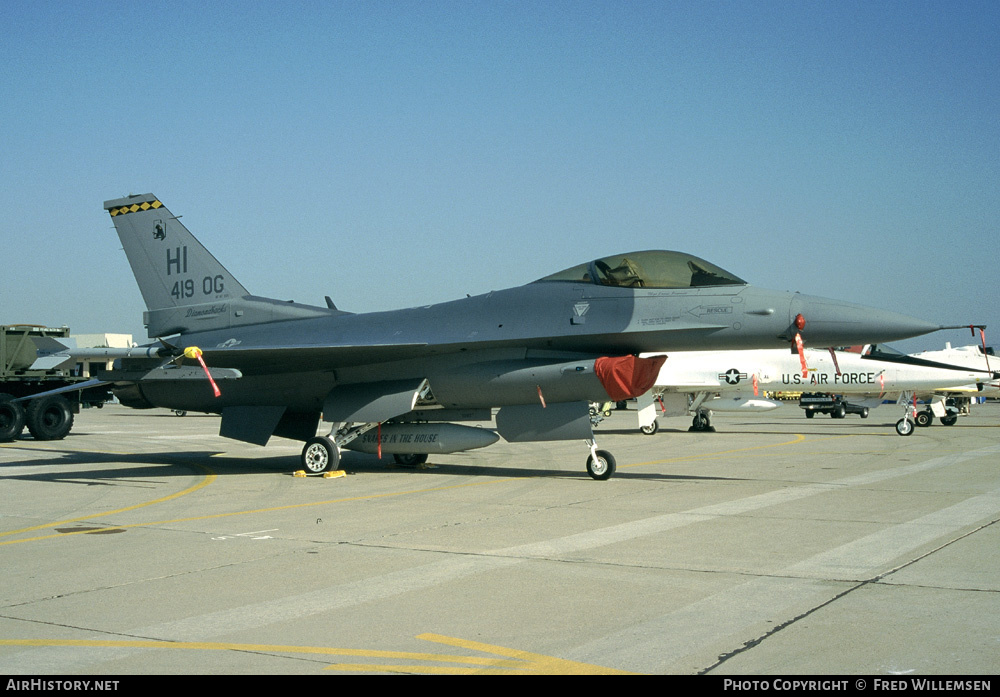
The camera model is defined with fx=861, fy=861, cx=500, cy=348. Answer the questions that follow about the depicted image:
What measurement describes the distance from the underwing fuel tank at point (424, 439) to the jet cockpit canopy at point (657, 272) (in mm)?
3170

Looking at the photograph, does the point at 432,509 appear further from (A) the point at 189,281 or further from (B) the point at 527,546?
(A) the point at 189,281

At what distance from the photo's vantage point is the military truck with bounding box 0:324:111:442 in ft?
74.5

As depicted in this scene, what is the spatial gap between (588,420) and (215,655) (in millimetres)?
8293

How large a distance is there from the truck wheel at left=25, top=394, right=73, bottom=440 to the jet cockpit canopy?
17.4 metres

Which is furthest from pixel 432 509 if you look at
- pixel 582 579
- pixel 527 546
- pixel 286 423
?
pixel 286 423

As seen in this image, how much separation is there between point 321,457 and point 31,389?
13895mm

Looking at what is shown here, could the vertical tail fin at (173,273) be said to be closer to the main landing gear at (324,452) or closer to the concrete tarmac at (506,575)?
the main landing gear at (324,452)

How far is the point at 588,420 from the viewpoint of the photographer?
12211 millimetres

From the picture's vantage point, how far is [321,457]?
1391 cm

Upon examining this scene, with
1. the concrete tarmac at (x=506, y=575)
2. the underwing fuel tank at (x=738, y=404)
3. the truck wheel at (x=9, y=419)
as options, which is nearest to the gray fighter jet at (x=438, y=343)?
the concrete tarmac at (x=506, y=575)

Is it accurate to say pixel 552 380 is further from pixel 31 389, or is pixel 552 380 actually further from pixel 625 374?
pixel 31 389

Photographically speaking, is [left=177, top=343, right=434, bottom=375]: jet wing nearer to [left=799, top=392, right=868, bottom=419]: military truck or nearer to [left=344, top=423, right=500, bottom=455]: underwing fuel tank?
[left=344, top=423, right=500, bottom=455]: underwing fuel tank

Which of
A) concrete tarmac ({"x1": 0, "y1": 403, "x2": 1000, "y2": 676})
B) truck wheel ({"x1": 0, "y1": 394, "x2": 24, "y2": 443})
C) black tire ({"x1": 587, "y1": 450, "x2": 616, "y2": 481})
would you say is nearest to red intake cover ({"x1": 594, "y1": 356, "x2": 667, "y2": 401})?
black tire ({"x1": 587, "y1": 450, "x2": 616, "y2": 481})

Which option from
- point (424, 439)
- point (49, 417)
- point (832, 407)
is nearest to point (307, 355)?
point (424, 439)
